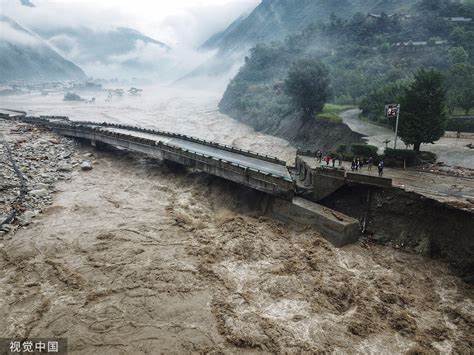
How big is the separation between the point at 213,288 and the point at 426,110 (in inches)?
1038

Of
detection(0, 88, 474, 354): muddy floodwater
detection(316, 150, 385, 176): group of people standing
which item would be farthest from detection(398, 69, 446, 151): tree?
detection(0, 88, 474, 354): muddy floodwater

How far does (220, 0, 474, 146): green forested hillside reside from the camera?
77875 millimetres

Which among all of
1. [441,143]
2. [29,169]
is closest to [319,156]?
[441,143]

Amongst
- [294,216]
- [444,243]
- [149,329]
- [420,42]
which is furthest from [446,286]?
[420,42]

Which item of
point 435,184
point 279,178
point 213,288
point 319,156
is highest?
point 319,156

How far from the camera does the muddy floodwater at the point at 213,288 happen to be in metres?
17.6

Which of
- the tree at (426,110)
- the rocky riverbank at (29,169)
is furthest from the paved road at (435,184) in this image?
the rocky riverbank at (29,169)

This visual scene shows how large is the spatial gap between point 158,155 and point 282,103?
4205cm

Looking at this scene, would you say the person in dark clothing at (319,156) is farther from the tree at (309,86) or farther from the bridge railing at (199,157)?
the tree at (309,86)

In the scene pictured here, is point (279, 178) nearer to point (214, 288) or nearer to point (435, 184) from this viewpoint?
point (214, 288)

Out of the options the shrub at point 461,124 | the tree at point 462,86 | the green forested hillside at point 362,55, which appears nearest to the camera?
the shrub at point 461,124

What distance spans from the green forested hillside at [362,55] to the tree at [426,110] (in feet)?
78.7

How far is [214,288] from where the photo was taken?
21.1 metres

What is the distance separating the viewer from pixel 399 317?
19047mm
